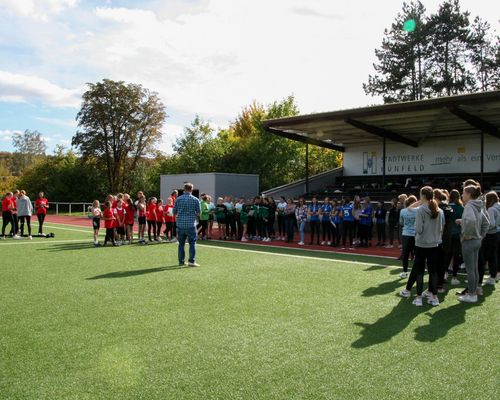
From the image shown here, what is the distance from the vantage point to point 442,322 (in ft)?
20.0

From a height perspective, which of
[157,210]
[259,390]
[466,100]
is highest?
[466,100]

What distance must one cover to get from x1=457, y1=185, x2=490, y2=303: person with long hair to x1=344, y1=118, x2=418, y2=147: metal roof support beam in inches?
526

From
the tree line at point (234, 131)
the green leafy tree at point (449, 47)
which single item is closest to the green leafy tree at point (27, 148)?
the tree line at point (234, 131)

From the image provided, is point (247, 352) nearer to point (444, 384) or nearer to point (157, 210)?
point (444, 384)

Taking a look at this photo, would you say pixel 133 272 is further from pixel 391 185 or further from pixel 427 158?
pixel 427 158

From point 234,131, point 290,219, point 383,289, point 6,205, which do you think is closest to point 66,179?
point 234,131

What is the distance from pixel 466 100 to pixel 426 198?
11268 millimetres

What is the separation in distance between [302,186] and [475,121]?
10300 millimetres

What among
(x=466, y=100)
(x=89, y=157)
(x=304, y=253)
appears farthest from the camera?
(x=89, y=157)

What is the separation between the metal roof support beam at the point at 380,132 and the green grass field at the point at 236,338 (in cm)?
1231

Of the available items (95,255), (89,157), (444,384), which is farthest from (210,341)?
(89,157)

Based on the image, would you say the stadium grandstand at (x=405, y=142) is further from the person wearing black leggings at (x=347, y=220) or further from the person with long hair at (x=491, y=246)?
the person with long hair at (x=491, y=246)

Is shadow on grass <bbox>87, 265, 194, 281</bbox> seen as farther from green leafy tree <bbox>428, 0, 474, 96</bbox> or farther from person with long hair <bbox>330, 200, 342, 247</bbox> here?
green leafy tree <bbox>428, 0, 474, 96</bbox>

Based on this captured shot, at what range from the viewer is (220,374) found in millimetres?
4270
